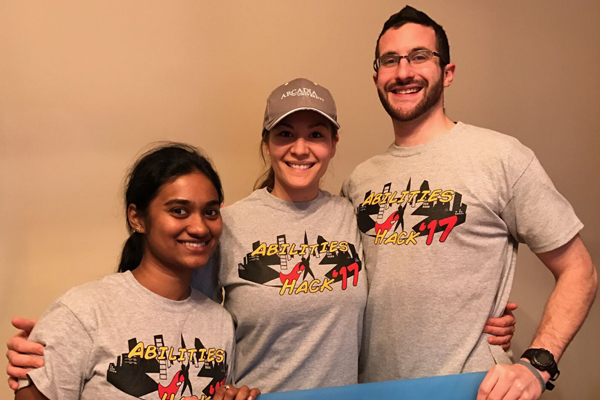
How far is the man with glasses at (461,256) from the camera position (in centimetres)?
152

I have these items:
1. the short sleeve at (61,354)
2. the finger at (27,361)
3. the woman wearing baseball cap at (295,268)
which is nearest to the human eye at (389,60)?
the woman wearing baseball cap at (295,268)

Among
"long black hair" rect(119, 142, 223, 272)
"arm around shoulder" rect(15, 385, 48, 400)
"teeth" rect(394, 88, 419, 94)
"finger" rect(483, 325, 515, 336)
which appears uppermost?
"teeth" rect(394, 88, 419, 94)

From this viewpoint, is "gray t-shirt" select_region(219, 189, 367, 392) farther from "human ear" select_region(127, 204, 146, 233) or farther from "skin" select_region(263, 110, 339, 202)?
"human ear" select_region(127, 204, 146, 233)

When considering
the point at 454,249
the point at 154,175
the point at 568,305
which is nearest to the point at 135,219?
the point at 154,175

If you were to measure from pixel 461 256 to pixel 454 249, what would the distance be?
30 millimetres

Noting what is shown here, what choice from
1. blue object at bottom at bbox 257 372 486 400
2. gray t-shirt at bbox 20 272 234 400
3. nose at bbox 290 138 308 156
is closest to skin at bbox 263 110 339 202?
nose at bbox 290 138 308 156

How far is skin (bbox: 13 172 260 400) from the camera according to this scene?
1.36m

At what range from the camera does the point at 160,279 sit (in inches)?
54.9

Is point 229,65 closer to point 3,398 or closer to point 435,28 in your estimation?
point 435,28

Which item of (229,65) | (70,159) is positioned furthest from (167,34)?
(70,159)

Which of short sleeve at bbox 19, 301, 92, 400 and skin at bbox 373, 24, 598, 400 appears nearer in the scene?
short sleeve at bbox 19, 301, 92, 400

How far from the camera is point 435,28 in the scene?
1.73 meters

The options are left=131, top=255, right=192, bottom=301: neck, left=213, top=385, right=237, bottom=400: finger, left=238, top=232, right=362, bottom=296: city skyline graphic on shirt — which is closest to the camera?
left=213, top=385, right=237, bottom=400: finger

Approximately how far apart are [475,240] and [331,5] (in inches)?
52.0
